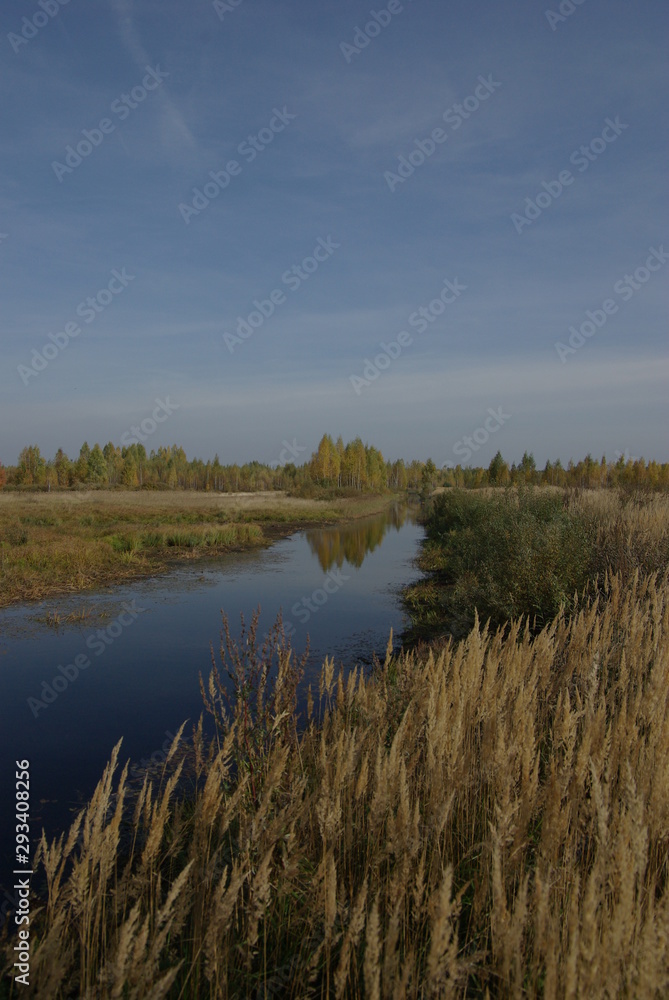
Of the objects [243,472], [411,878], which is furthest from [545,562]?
[243,472]

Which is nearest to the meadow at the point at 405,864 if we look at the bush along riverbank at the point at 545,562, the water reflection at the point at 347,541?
the bush along riverbank at the point at 545,562

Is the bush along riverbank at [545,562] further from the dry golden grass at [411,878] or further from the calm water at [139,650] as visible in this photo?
the dry golden grass at [411,878]

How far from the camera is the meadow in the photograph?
188cm

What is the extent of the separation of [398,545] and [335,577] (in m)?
11.7

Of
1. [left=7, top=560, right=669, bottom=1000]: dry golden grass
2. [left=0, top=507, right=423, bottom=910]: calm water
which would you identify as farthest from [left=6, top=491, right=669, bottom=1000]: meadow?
[left=0, top=507, right=423, bottom=910]: calm water

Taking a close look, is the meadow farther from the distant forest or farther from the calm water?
the distant forest

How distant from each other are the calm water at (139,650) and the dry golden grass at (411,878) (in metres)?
2.67

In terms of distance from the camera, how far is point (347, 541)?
1280 inches

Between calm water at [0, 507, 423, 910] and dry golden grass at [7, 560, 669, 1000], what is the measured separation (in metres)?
2.67

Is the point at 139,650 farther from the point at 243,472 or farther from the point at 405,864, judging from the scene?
the point at 243,472

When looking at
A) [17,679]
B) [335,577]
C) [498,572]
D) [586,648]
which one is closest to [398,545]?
A: [335,577]

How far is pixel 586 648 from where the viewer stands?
16.5 feet

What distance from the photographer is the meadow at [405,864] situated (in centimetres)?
188

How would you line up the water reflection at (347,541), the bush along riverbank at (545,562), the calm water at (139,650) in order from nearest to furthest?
the calm water at (139,650) < the bush along riverbank at (545,562) < the water reflection at (347,541)
